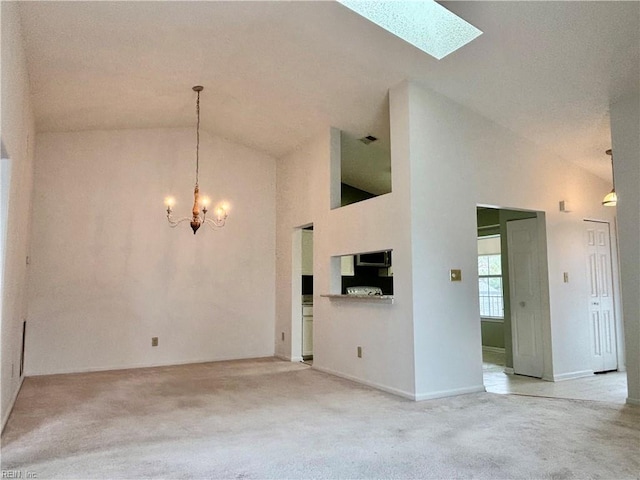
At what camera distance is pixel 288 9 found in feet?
11.5

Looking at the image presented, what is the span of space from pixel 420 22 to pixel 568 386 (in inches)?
153

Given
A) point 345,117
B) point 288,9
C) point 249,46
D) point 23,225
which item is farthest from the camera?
point 345,117

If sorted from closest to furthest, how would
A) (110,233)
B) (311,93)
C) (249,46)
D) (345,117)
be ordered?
(249,46) < (311,93) < (345,117) < (110,233)

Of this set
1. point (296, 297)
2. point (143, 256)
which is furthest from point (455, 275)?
point (143, 256)

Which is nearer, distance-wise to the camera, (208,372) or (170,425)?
(170,425)

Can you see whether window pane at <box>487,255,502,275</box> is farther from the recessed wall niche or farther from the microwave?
the recessed wall niche

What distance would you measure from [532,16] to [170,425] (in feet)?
13.0

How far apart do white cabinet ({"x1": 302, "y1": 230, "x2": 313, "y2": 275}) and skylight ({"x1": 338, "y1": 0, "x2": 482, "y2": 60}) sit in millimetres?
3602

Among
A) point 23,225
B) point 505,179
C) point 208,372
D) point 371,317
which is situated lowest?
point 208,372

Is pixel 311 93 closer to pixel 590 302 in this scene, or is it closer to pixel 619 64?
pixel 619 64

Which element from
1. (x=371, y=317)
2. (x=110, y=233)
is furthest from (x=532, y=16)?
(x=110, y=233)

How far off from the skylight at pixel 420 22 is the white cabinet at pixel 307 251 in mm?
3602

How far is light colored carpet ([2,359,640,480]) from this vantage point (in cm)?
251

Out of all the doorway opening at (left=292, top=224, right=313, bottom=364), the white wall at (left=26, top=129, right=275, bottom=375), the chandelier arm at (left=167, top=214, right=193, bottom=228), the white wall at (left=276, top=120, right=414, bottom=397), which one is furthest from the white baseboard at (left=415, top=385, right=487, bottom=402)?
the chandelier arm at (left=167, top=214, right=193, bottom=228)
